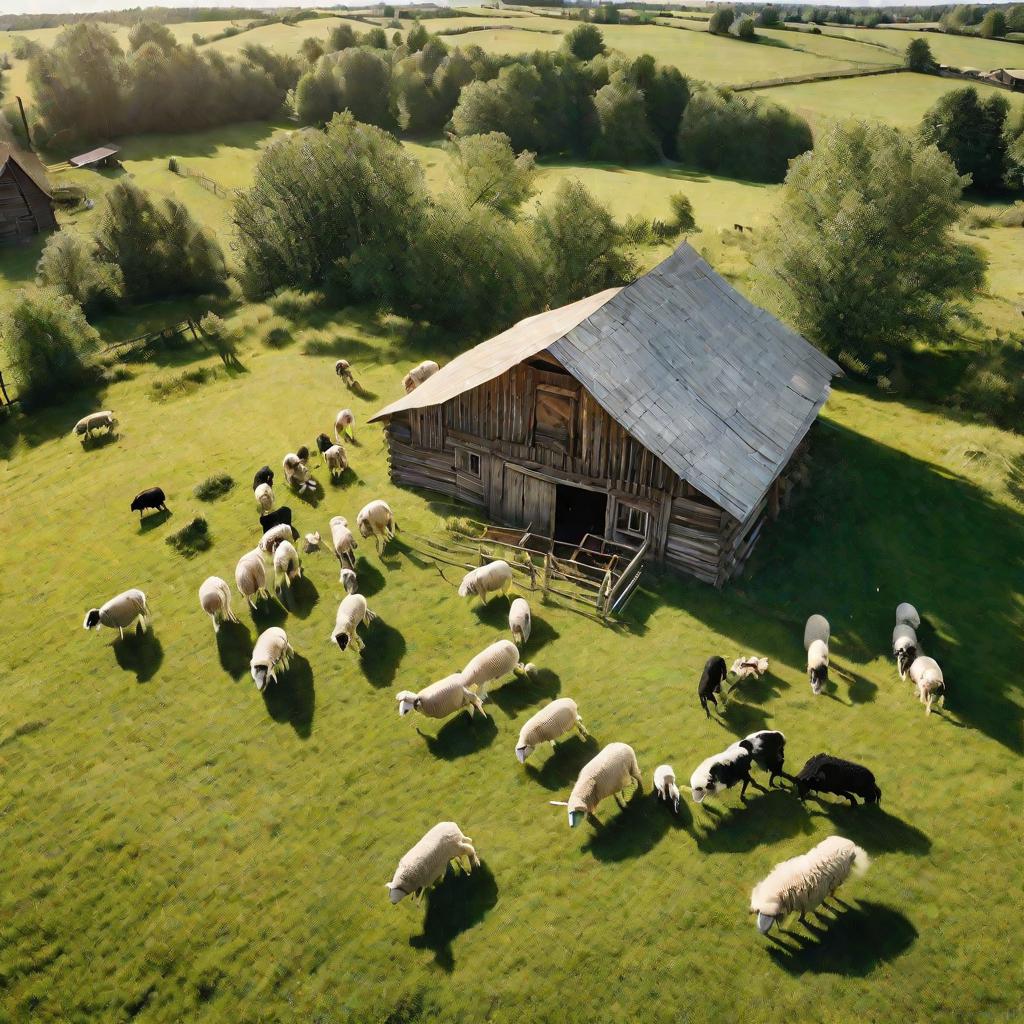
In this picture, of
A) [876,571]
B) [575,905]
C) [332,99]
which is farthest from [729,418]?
[332,99]

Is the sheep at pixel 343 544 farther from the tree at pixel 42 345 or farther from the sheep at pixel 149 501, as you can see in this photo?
the tree at pixel 42 345

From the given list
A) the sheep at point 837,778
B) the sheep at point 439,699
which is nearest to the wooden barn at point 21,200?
the sheep at point 439,699

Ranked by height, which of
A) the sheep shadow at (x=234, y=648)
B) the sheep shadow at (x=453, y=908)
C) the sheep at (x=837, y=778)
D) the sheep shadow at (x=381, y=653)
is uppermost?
the sheep at (x=837, y=778)

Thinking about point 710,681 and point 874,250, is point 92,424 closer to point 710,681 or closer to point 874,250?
point 710,681

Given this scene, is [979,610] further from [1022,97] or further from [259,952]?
[1022,97]

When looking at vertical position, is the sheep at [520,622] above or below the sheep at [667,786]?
below

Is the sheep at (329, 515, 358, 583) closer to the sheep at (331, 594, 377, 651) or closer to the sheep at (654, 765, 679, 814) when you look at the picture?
the sheep at (331, 594, 377, 651)
